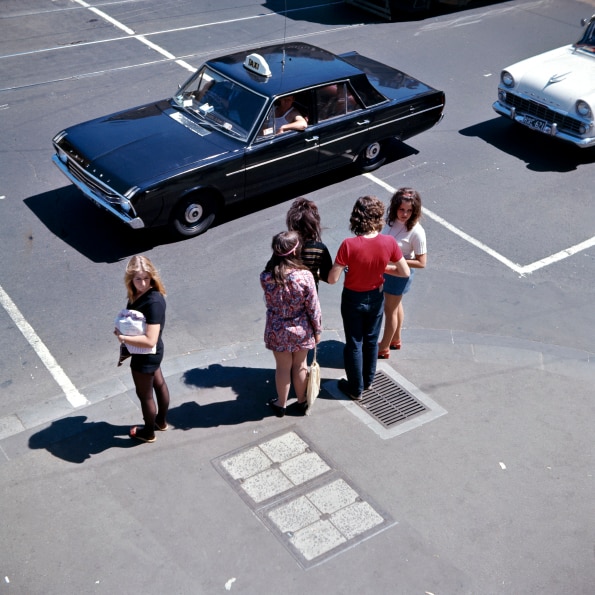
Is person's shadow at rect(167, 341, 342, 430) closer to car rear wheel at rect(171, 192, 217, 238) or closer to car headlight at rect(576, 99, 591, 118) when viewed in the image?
car rear wheel at rect(171, 192, 217, 238)

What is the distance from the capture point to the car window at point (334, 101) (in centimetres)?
916

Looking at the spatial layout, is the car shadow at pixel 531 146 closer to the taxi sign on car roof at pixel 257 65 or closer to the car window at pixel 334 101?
the car window at pixel 334 101

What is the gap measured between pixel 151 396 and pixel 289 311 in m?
1.18

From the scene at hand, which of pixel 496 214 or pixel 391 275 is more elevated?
pixel 391 275

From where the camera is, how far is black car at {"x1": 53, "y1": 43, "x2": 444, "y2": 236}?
8.20 meters

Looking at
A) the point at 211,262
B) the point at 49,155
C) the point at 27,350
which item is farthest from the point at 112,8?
the point at 27,350

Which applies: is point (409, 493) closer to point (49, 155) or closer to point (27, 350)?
point (27, 350)

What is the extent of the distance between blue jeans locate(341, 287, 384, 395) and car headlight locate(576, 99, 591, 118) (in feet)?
17.9

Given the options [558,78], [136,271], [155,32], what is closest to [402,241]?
[136,271]

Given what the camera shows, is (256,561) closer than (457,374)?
Yes

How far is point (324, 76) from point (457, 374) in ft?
13.5

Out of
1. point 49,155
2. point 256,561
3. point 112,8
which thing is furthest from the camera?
point 112,8

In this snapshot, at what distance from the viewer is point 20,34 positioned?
45.9 feet

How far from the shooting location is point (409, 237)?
21.2ft
